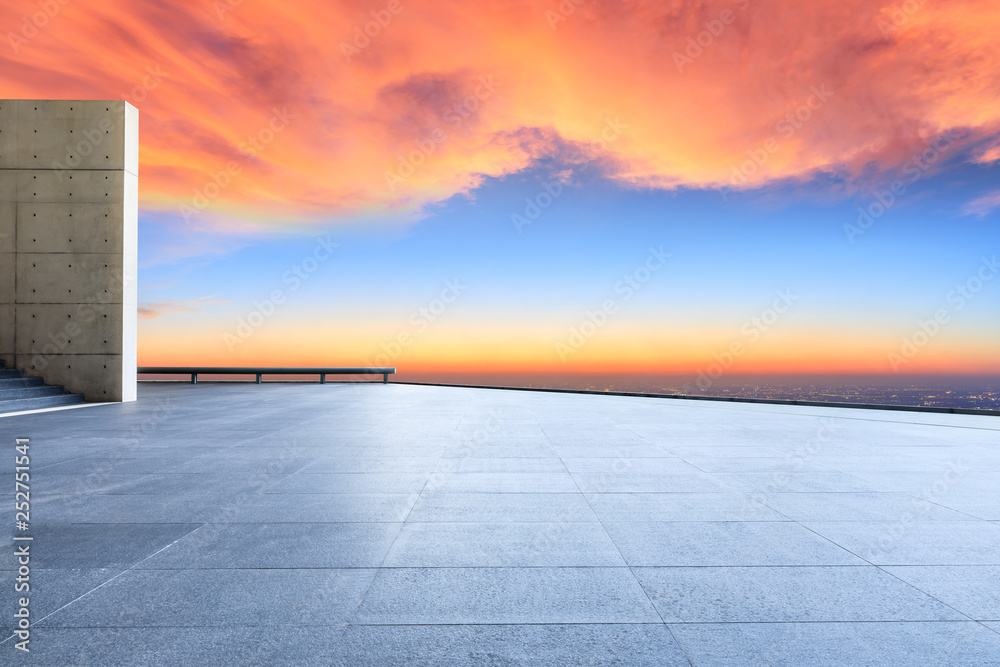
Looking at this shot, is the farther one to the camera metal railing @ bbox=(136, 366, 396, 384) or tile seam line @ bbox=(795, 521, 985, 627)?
metal railing @ bbox=(136, 366, 396, 384)

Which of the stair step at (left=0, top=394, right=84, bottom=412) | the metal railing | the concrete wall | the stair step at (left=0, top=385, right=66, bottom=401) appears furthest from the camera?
the metal railing

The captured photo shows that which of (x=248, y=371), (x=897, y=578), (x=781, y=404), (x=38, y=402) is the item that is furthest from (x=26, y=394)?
(x=781, y=404)

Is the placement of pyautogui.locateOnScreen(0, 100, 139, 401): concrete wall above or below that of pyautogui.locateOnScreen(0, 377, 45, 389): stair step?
above

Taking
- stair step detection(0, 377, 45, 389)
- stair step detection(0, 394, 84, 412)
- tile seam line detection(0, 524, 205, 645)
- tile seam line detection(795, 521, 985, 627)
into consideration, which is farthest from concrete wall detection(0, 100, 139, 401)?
tile seam line detection(795, 521, 985, 627)

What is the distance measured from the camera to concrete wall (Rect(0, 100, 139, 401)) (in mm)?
16125

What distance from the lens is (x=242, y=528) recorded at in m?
4.85

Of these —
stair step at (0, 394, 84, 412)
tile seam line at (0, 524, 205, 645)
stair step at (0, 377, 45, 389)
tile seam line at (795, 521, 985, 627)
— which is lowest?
tile seam line at (795, 521, 985, 627)

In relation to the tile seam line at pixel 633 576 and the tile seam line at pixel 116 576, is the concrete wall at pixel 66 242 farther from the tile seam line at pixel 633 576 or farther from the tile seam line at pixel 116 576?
the tile seam line at pixel 633 576

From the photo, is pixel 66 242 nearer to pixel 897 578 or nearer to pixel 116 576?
pixel 116 576

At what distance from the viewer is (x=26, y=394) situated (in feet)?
48.2

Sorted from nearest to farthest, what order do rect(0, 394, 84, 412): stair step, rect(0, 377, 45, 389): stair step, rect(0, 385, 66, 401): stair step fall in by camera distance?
rect(0, 394, 84, 412): stair step
rect(0, 385, 66, 401): stair step
rect(0, 377, 45, 389): stair step

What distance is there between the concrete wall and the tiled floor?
863 cm

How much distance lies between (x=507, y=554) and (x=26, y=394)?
53.7 ft

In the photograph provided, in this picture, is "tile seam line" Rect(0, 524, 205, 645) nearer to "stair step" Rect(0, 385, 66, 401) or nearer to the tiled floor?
the tiled floor
